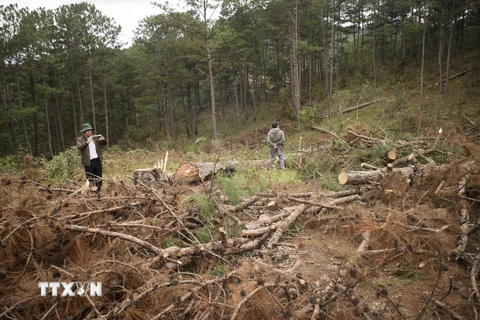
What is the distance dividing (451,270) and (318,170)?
5.10m

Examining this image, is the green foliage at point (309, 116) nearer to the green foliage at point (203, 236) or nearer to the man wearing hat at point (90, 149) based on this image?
Answer: the man wearing hat at point (90, 149)

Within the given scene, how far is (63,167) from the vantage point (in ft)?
30.3

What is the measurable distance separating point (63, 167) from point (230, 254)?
7.84 meters

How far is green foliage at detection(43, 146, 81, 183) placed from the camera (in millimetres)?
8977

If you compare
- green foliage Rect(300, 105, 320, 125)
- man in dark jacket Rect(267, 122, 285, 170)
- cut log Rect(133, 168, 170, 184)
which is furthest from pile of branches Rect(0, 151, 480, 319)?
green foliage Rect(300, 105, 320, 125)

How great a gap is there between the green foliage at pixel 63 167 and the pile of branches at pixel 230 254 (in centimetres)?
494

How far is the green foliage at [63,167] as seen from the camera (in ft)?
29.5

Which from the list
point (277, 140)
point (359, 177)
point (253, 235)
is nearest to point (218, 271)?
point (253, 235)

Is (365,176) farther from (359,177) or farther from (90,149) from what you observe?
(90,149)

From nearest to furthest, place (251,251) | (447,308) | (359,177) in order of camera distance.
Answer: (447,308)
(251,251)
(359,177)

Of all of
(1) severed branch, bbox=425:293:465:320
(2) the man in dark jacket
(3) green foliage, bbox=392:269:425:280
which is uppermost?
(2) the man in dark jacket

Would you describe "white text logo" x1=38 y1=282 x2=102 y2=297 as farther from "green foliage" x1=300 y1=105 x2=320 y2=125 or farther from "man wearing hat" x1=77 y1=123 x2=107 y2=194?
"green foliage" x1=300 y1=105 x2=320 y2=125

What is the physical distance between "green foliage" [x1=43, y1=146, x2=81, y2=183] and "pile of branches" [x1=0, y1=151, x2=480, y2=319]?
16.2 ft

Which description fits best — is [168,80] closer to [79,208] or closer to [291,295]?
[79,208]
